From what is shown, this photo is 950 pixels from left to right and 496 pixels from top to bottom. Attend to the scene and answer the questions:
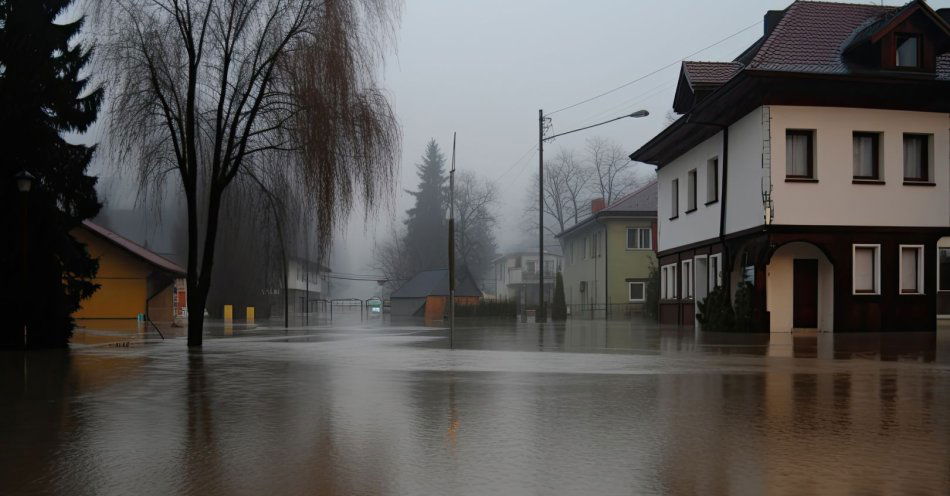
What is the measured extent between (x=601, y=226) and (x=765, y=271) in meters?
30.3

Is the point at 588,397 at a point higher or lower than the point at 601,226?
lower

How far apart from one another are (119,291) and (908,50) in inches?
1509

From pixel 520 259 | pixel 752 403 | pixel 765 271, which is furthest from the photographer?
pixel 520 259

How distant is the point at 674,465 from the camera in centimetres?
582

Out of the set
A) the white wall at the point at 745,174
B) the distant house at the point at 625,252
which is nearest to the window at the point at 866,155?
the white wall at the point at 745,174

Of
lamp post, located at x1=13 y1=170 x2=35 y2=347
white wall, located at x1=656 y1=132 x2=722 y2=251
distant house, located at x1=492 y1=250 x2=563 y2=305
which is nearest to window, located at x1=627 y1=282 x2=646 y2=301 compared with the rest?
white wall, located at x1=656 y1=132 x2=722 y2=251

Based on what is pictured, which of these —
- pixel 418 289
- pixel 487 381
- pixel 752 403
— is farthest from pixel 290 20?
pixel 418 289

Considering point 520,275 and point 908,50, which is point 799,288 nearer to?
point 908,50

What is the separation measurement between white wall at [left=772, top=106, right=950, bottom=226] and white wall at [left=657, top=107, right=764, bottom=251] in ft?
2.77

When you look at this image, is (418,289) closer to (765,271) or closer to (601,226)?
(601,226)

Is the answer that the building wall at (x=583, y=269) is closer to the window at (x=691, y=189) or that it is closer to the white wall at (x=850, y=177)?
the window at (x=691, y=189)

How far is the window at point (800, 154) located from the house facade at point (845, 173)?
0.10ft

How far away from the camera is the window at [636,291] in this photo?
54.8 meters

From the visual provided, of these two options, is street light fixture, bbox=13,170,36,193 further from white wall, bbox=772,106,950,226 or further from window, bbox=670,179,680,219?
window, bbox=670,179,680,219
